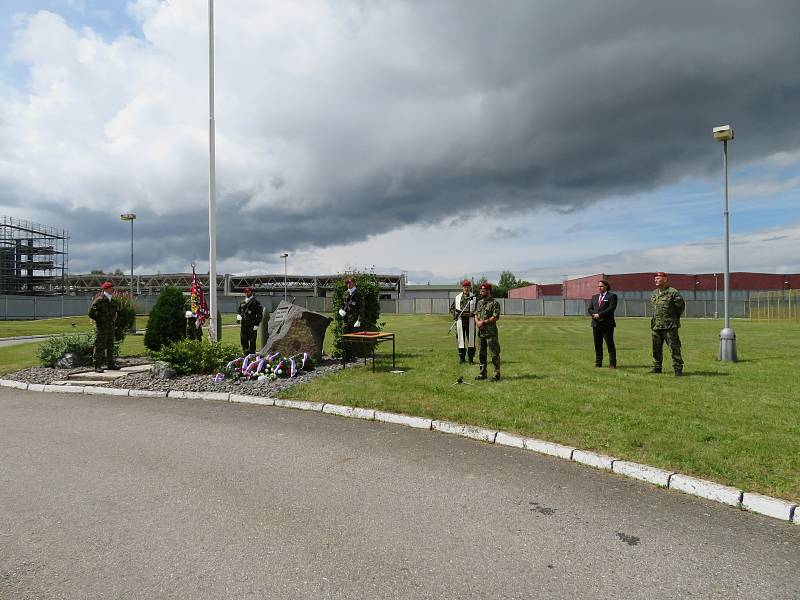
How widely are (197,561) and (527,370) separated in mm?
8726

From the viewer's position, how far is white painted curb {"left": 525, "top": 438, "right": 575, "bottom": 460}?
5590mm

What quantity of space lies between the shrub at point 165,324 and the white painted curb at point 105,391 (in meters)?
4.58

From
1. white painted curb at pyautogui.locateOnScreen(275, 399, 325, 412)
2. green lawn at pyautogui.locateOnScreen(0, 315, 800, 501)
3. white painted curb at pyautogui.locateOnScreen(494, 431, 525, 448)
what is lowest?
white painted curb at pyautogui.locateOnScreen(275, 399, 325, 412)

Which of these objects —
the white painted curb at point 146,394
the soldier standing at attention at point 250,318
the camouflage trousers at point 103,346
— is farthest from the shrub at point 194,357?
the camouflage trousers at point 103,346

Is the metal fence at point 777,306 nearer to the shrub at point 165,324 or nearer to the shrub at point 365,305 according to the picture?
the shrub at point 365,305

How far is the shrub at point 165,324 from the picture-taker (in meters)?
15.0

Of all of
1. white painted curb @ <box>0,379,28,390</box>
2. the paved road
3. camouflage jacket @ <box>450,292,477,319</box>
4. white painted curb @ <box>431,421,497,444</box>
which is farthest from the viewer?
camouflage jacket @ <box>450,292,477,319</box>

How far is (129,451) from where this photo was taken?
5934 mm

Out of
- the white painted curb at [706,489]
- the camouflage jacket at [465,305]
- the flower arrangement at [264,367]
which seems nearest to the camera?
the white painted curb at [706,489]

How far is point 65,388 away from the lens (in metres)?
10.4

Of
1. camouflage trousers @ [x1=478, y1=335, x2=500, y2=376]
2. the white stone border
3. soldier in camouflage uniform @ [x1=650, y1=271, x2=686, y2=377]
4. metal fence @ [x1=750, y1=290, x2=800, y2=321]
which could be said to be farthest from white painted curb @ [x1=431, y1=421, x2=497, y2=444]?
metal fence @ [x1=750, y1=290, x2=800, y2=321]

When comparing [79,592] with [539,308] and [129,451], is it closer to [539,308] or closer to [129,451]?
[129,451]

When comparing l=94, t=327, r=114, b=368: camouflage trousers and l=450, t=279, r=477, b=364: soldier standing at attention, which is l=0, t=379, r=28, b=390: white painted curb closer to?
l=94, t=327, r=114, b=368: camouflage trousers

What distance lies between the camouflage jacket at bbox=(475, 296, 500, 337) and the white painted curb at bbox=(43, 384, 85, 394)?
7978 mm
